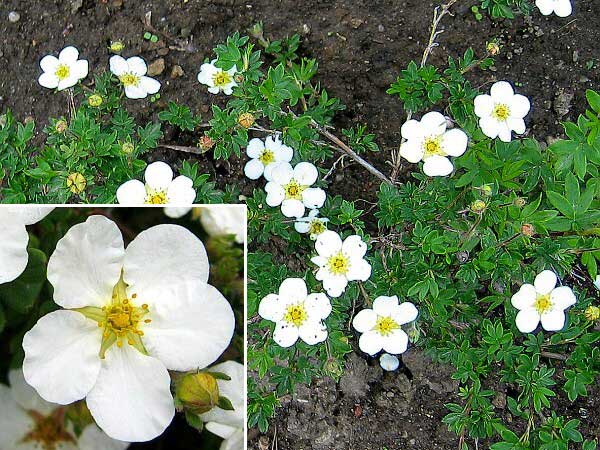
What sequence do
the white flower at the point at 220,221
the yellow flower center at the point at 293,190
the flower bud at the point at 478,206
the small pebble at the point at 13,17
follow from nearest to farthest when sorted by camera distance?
the white flower at the point at 220,221, the flower bud at the point at 478,206, the yellow flower center at the point at 293,190, the small pebble at the point at 13,17

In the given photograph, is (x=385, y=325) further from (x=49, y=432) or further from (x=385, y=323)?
(x=49, y=432)

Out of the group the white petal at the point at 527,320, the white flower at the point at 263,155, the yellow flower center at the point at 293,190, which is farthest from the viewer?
the white flower at the point at 263,155

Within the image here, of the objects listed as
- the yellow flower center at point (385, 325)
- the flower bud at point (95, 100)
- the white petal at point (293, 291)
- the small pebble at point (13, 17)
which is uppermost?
the flower bud at point (95, 100)

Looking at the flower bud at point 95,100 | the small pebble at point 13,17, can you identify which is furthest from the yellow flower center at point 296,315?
the small pebble at point 13,17

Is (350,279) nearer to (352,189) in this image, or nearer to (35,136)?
(352,189)

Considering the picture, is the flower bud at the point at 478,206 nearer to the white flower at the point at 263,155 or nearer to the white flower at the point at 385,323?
the white flower at the point at 385,323

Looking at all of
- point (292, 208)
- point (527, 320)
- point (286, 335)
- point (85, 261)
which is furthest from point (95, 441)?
point (527, 320)

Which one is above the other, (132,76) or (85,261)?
(85,261)
